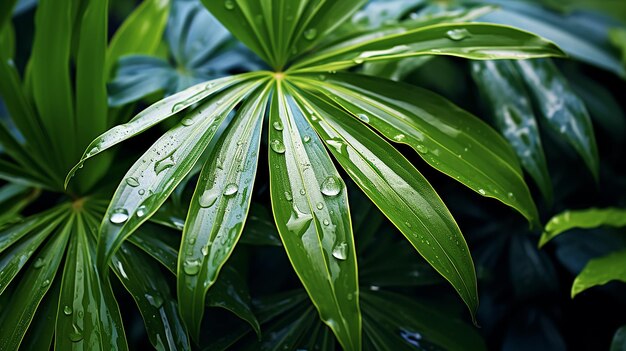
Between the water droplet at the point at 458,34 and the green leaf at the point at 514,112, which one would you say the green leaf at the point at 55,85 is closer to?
the water droplet at the point at 458,34

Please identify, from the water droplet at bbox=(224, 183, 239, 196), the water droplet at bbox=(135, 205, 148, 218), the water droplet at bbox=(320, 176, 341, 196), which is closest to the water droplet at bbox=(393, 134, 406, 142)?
the water droplet at bbox=(320, 176, 341, 196)

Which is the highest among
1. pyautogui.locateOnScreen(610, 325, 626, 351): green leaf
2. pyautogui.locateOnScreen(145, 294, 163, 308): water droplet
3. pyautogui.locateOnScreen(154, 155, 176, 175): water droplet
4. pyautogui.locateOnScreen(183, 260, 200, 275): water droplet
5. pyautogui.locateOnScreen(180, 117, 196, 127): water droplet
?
pyautogui.locateOnScreen(180, 117, 196, 127): water droplet

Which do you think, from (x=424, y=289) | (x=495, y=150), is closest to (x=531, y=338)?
(x=424, y=289)

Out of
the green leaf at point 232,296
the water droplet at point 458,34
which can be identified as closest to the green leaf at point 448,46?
the water droplet at point 458,34

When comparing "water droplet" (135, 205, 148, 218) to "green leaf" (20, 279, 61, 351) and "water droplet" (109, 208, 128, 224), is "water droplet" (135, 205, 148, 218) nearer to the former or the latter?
"water droplet" (109, 208, 128, 224)

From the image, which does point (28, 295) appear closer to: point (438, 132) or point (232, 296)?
point (232, 296)

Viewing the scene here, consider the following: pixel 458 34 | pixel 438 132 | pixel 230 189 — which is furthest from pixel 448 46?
pixel 230 189
